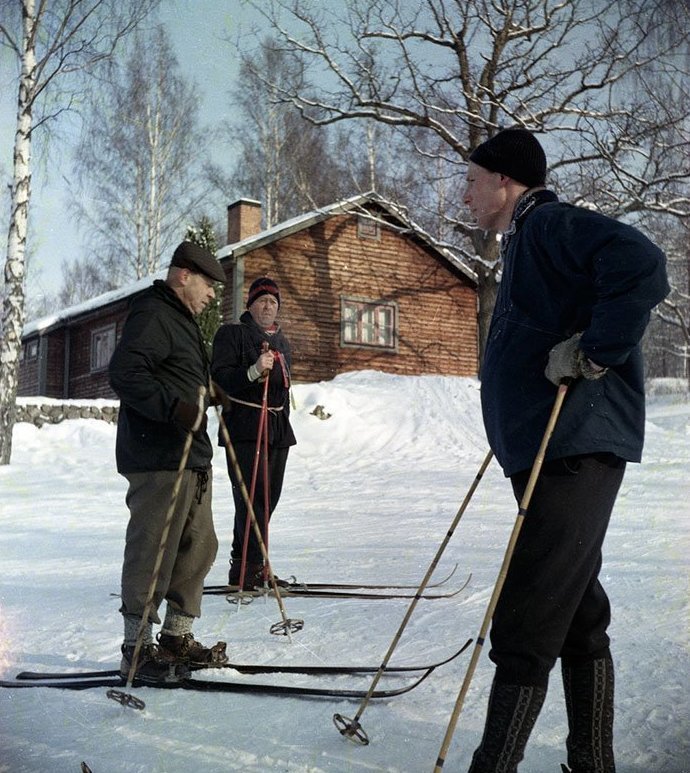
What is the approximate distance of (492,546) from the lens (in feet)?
20.7

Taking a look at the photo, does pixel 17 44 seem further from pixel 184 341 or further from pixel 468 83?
pixel 184 341

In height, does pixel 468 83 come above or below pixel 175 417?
above

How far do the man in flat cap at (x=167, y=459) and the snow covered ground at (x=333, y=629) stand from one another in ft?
0.90

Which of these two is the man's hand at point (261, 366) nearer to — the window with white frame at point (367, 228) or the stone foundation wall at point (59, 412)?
the stone foundation wall at point (59, 412)

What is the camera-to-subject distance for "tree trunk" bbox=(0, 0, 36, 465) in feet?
43.1

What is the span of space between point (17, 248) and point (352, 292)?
33.1ft

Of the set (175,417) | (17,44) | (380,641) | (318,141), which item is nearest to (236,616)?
(380,641)

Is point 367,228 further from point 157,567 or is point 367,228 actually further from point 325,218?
point 157,567

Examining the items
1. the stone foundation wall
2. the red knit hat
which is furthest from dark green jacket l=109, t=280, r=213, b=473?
the stone foundation wall

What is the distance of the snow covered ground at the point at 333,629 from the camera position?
273 cm

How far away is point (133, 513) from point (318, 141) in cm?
2610

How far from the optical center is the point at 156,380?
3637mm

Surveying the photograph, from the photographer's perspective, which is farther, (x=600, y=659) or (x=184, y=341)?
(x=184, y=341)

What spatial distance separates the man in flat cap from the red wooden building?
621 inches
